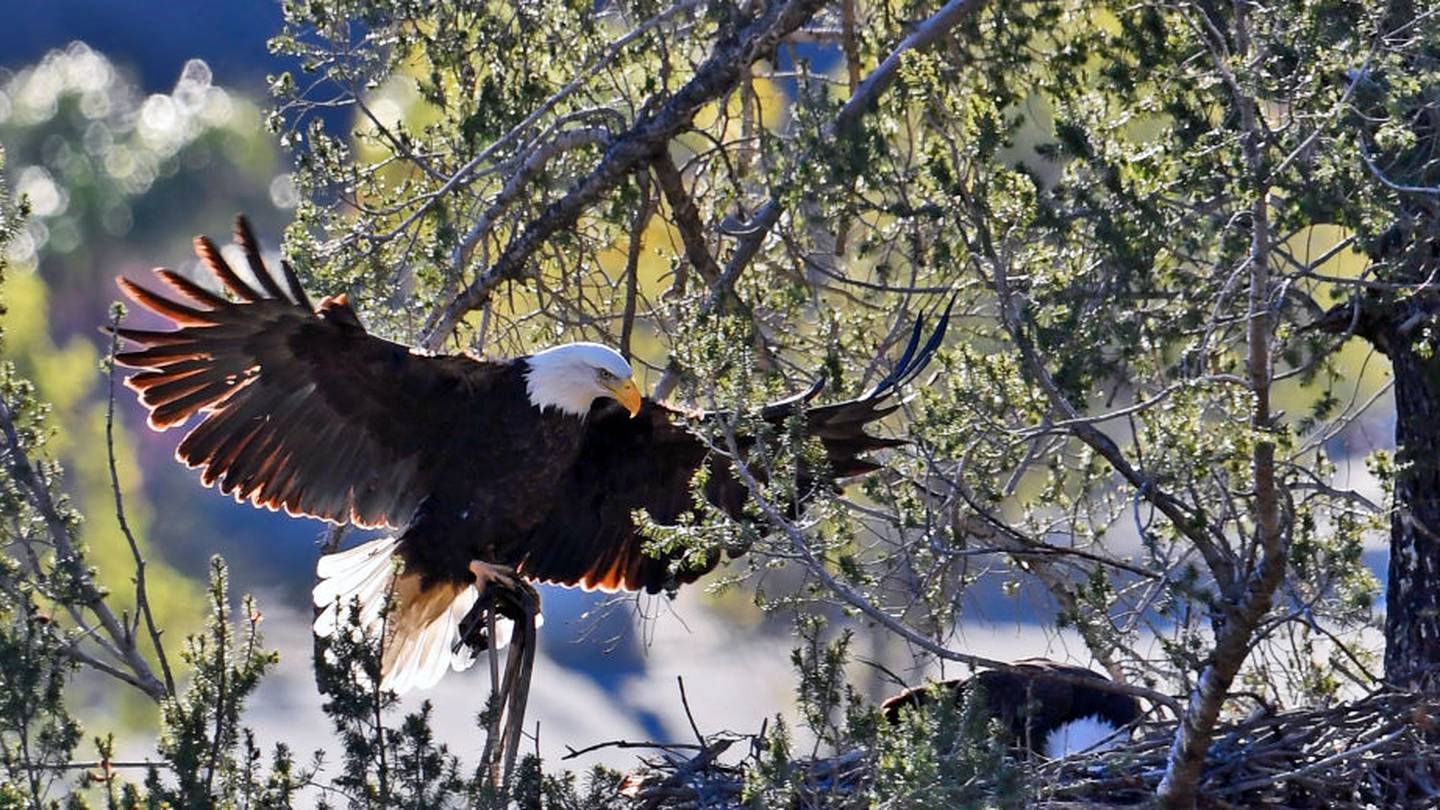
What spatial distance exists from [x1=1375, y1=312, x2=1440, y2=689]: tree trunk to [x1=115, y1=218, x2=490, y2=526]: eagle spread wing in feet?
8.60

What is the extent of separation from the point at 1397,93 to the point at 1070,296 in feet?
2.76

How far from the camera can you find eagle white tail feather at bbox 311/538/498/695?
627cm

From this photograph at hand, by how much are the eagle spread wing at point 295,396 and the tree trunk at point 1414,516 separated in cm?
262

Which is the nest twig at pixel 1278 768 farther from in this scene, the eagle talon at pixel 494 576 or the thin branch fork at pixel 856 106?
the thin branch fork at pixel 856 106

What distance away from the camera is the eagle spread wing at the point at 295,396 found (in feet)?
18.6

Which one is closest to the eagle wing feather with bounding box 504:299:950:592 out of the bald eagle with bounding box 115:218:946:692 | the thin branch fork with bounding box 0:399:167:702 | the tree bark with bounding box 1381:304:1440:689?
the bald eagle with bounding box 115:218:946:692

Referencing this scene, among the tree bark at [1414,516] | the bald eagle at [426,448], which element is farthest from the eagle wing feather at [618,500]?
the tree bark at [1414,516]

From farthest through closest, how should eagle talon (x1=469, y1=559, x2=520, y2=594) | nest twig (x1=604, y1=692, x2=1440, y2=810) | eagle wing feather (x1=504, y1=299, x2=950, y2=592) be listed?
eagle wing feather (x1=504, y1=299, x2=950, y2=592)
eagle talon (x1=469, y1=559, x2=520, y2=594)
nest twig (x1=604, y1=692, x2=1440, y2=810)

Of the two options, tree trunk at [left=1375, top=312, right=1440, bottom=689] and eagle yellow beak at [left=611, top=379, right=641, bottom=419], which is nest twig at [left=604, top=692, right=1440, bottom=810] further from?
eagle yellow beak at [left=611, top=379, right=641, bottom=419]

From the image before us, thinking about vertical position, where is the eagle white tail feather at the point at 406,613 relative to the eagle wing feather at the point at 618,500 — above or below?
below

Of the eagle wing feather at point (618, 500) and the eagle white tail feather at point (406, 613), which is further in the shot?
the eagle wing feather at point (618, 500)

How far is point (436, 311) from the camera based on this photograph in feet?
20.8

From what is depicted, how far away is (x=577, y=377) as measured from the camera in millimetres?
6074

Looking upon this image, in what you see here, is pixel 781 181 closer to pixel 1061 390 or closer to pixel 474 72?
pixel 1061 390
